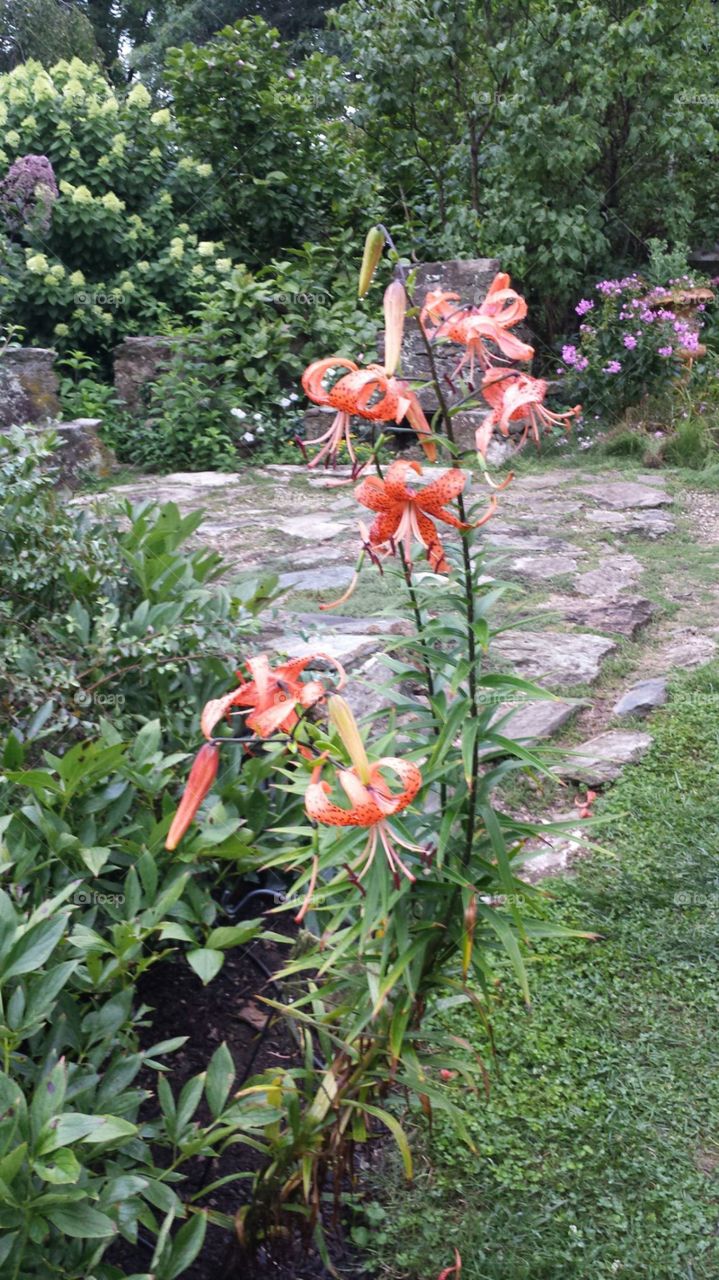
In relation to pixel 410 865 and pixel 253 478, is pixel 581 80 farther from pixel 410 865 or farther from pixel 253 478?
pixel 410 865

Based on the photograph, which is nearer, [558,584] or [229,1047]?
[229,1047]

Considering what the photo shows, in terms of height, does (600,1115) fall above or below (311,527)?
below

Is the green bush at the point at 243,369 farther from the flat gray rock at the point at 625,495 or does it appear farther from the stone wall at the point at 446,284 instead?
the flat gray rock at the point at 625,495

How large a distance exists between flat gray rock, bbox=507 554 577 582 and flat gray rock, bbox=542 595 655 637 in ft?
0.75

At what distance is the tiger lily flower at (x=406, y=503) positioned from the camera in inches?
51.1

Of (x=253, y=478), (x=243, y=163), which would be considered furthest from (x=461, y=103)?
(x=253, y=478)

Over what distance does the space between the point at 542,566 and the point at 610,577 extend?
0.87ft

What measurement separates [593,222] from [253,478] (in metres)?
3.52

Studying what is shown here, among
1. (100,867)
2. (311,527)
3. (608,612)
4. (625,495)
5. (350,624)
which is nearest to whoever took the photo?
(100,867)

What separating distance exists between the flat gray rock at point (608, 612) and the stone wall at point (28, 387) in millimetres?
3287

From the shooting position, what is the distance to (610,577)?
449 cm

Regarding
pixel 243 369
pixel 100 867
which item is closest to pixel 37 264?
pixel 243 369

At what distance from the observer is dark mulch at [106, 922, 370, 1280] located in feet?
5.66

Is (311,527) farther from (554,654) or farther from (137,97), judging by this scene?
(137,97)
